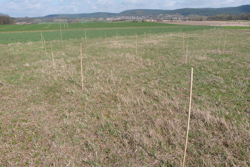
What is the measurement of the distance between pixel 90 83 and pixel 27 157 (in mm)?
4639

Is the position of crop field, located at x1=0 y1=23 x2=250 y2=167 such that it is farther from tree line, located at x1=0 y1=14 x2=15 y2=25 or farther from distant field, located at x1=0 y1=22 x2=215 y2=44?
tree line, located at x1=0 y1=14 x2=15 y2=25

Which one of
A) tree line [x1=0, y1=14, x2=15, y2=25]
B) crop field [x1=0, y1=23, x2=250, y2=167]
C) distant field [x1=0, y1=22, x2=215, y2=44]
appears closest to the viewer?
crop field [x1=0, y1=23, x2=250, y2=167]

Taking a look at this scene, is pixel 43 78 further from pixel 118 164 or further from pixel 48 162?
pixel 118 164

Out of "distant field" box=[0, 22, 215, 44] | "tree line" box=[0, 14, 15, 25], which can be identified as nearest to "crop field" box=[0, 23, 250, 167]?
"distant field" box=[0, 22, 215, 44]

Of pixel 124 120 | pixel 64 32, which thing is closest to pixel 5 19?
pixel 64 32

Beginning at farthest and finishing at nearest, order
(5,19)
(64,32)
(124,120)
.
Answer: (5,19)
(64,32)
(124,120)

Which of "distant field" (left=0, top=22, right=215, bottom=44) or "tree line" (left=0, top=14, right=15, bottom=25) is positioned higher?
"tree line" (left=0, top=14, right=15, bottom=25)

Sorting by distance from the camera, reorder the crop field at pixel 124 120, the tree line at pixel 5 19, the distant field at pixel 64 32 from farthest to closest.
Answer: the tree line at pixel 5 19, the distant field at pixel 64 32, the crop field at pixel 124 120

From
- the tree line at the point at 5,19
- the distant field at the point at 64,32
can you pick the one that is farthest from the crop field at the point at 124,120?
the tree line at the point at 5,19

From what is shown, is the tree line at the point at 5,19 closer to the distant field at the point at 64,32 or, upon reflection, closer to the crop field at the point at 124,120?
the distant field at the point at 64,32

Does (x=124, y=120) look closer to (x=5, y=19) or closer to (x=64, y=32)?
(x=64, y=32)

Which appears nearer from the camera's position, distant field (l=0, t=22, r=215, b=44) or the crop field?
the crop field

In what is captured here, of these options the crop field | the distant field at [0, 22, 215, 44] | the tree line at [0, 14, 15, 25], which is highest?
the tree line at [0, 14, 15, 25]

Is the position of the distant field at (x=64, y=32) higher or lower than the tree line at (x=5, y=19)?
Result: lower
